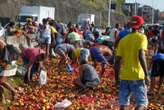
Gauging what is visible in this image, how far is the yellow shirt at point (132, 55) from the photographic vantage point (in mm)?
8648

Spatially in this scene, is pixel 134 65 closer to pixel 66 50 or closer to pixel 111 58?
pixel 66 50

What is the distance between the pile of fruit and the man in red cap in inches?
53.7

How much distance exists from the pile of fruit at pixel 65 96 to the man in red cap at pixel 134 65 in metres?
1.36

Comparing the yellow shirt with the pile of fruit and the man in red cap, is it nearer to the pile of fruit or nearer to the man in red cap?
the man in red cap

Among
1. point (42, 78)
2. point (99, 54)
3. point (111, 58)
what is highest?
point (99, 54)

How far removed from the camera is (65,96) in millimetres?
12031

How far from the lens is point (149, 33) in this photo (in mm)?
29625

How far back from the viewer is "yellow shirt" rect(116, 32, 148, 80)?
28.4ft

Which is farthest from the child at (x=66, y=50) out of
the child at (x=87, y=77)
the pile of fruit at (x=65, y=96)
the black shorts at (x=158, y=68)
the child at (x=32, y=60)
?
the black shorts at (x=158, y=68)

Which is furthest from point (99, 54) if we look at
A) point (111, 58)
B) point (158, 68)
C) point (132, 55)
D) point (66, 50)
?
point (132, 55)

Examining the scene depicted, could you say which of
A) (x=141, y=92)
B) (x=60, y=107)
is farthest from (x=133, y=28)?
(x=60, y=107)

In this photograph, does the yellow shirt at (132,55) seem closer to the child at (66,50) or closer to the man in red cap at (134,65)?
the man in red cap at (134,65)

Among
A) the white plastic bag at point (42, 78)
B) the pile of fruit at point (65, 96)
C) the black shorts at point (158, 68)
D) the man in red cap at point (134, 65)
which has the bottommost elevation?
the pile of fruit at point (65, 96)

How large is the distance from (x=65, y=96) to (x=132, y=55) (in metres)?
3.61
